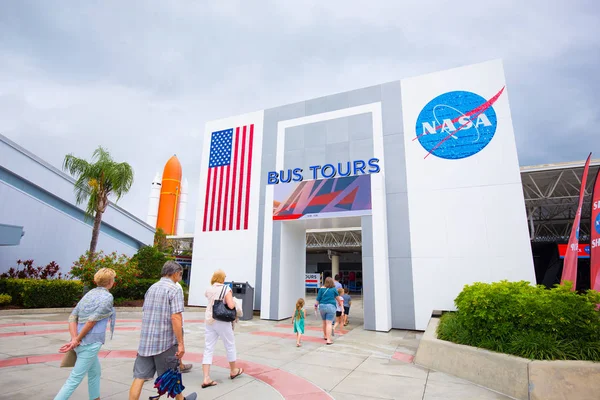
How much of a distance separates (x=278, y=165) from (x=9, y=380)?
11.4 meters

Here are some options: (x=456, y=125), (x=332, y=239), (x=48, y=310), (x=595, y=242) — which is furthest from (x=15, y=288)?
(x=332, y=239)

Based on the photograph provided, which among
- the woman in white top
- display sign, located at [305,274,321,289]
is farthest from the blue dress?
display sign, located at [305,274,321,289]

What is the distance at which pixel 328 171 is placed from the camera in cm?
1341

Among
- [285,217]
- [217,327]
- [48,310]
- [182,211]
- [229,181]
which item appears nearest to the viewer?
[217,327]

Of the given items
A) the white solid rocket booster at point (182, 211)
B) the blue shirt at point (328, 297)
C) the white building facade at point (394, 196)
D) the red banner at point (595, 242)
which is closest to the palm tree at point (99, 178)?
the white building facade at point (394, 196)

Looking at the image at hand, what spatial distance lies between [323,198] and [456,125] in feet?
18.6

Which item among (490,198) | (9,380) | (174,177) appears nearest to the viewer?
(9,380)

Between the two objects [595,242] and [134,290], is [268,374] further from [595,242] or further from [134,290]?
[134,290]

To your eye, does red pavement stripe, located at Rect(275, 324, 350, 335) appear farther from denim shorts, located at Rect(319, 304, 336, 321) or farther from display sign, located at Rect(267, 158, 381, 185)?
display sign, located at Rect(267, 158, 381, 185)

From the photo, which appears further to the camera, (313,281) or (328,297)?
(313,281)

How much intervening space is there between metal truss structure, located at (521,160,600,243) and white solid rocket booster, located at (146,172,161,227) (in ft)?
169

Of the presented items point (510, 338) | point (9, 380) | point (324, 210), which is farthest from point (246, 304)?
point (510, 338)

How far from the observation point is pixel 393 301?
11305 mm

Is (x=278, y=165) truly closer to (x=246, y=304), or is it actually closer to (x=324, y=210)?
(x=324, y=210)
